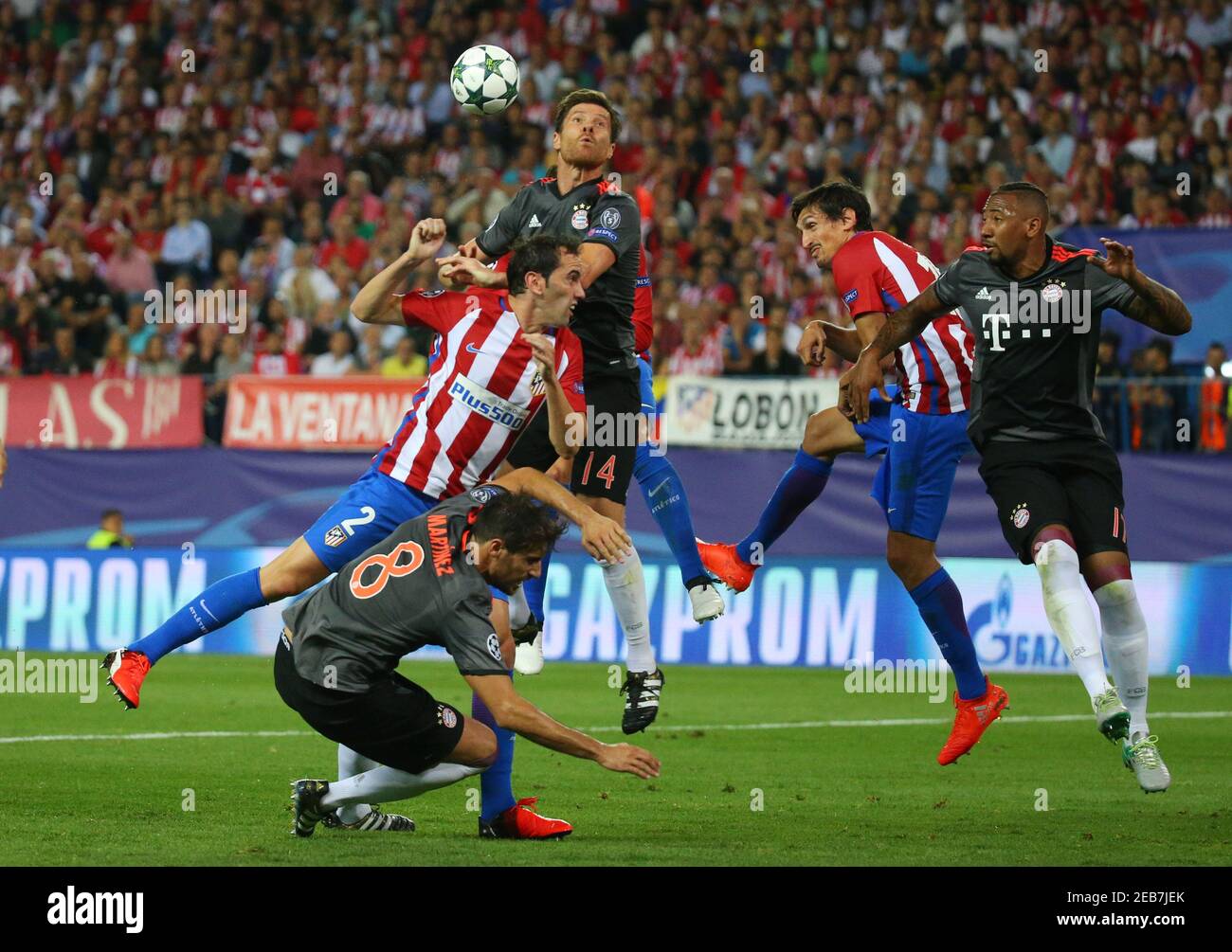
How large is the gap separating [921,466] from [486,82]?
307cm

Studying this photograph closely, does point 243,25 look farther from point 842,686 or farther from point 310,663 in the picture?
point 310,663

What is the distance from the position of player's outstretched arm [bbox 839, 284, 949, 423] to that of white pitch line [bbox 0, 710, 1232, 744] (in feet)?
10.9

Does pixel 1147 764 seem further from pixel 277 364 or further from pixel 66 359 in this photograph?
pixel 66 359

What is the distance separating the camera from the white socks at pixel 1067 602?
8250 millimetres

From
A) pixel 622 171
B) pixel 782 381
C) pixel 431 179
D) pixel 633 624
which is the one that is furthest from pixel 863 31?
pixel 633 624

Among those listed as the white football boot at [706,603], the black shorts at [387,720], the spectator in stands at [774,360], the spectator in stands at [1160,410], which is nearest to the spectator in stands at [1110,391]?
the spectator in stands at [1160,410]

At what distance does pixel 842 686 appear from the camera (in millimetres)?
14836

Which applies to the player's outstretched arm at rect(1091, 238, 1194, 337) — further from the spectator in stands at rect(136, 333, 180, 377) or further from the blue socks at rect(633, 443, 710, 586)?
the spectator in stands at rect(136, 333, 180, 377)

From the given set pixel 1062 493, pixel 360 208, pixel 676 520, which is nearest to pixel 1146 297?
pixel 1062 493

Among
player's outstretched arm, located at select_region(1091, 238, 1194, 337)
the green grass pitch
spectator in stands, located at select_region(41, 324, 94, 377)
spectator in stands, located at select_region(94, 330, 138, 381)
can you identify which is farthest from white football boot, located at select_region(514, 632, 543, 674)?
spectator in stands, located at select_region(41, 324, 94, 377)

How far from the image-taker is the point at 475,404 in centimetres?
868

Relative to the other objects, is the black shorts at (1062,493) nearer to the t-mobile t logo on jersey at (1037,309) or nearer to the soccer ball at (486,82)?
the t-mobile t logo on jersey at (1037,309)

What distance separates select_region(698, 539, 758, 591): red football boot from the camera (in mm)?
10742

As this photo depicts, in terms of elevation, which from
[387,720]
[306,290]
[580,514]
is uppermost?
[306,290]
